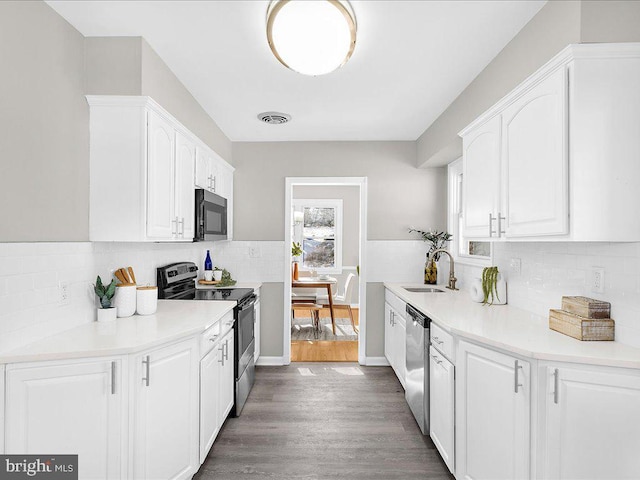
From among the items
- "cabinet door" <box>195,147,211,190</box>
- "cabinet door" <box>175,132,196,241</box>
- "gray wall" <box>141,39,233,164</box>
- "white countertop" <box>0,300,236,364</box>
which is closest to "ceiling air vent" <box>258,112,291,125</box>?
"gray wall" <box>141,39,233,164</box>

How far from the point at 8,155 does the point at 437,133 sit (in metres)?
3.00

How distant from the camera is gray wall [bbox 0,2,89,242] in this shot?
150 cm

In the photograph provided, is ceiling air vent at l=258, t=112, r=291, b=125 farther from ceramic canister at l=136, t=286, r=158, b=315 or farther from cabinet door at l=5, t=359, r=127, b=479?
cabinet door at l=5, t=359, r=127, b=479

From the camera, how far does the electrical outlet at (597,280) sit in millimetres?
1733

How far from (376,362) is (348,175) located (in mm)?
2101

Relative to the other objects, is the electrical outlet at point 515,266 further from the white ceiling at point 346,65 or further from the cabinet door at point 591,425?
the white ceiling at point 346,65

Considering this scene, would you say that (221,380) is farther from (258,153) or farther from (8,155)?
(258,153)

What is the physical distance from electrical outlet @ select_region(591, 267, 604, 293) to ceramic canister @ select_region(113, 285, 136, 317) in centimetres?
255

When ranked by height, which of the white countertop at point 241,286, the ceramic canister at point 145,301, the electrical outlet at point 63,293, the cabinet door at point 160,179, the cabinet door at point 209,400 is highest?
the cabinet door at point 160,179

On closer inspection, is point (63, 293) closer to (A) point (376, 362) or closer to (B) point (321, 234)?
(A) point (376, 362)

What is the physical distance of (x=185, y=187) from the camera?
2.58 metres

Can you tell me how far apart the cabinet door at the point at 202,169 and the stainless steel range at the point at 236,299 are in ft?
2.38

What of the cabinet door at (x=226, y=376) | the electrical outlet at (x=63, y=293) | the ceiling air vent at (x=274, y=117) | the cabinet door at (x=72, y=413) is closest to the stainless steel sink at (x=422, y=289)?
the cabinet door at (x=226, y=376)

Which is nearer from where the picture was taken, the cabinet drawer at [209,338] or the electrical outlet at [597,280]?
the electrical outlet at [597,280]
